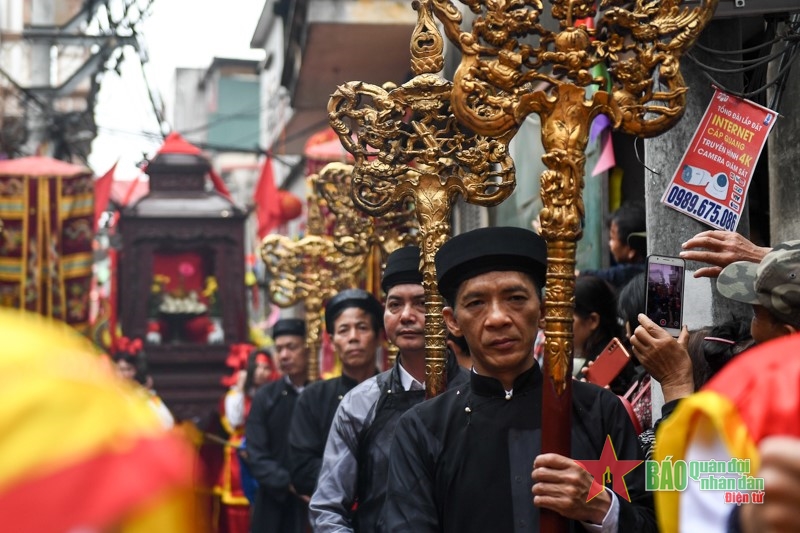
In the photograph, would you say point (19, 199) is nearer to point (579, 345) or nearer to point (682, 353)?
point (579, 345)

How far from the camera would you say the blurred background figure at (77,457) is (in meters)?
1.78

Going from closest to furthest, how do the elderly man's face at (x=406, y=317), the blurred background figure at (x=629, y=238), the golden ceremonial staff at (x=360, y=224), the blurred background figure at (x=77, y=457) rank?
the blurred background figure at (x=77, y=457)
the elderly man's face at (x=406, y=317)
the blurred background figure at (x=629, y=238)
the golden ceremonial staff at (x=360, y=224)

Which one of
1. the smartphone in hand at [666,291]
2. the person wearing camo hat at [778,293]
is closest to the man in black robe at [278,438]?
the smartphone in hand at [666,291]

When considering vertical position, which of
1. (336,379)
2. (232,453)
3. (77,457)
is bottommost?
(232,453)

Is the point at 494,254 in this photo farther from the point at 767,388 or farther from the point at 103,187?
the point at 103,187

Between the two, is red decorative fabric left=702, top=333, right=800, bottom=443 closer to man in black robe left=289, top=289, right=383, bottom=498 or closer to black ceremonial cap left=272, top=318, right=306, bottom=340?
man in black robe left=289, top=289, right=383, bottom=498

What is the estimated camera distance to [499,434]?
177 inches

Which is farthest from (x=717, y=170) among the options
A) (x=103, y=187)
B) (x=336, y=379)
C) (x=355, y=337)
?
(x=103, y=187)

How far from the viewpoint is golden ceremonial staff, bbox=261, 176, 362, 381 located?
13391 millimetres

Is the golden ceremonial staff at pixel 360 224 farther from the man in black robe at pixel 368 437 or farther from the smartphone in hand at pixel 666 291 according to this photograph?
the smartphone in hand at pixel 666 291

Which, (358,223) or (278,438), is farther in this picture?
(278,438)

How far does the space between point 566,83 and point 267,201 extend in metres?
20.0
